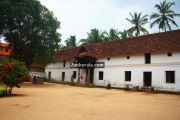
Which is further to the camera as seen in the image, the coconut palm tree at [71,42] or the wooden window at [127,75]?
the coconut palm tree at [71,42]

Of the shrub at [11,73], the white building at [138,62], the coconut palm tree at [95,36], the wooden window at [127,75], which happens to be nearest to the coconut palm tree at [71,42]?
the coconut palm tree at [95,36]

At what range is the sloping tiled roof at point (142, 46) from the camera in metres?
23.4

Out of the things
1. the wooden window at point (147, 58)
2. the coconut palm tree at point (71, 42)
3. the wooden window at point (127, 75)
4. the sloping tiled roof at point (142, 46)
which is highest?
the coconut palm tree at point (71, 42)

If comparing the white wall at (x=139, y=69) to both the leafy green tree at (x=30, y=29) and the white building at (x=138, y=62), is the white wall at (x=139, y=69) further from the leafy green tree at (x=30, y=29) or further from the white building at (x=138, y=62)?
the leafy green tree at (x=30, y=29)

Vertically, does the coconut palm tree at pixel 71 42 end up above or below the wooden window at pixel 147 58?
above

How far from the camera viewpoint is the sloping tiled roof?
23438 mm

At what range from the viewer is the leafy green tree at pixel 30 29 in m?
28.7

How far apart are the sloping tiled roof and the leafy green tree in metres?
7.24

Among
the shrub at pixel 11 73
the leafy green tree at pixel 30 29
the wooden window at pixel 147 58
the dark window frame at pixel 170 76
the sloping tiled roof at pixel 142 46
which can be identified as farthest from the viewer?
the leafy green tree at pixel 30 29

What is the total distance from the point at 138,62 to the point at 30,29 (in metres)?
16.0

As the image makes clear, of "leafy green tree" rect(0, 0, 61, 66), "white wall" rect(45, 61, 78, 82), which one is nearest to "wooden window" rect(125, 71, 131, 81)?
"white wall" rect(45, 61, 78, 82)

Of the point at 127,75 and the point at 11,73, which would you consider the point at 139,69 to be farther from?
the point at 11,73

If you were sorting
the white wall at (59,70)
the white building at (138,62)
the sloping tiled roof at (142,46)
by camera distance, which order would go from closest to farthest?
1. the white building at (138,62)
2. the sloping tiled roof at (142,46)
3. the white wall at (59,70)

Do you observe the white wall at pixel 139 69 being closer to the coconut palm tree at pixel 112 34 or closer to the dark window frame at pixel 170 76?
the dark window frame at pixel 170 76
